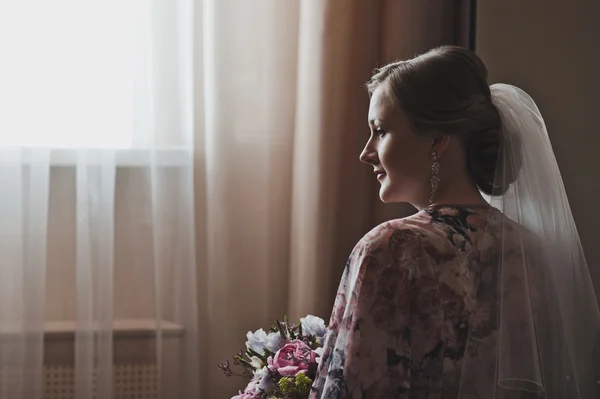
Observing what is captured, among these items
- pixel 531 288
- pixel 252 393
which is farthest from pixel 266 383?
pixel 531 288

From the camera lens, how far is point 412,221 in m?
1.32

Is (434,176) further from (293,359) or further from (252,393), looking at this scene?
(252,393)

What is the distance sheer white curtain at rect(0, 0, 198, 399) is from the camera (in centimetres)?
222

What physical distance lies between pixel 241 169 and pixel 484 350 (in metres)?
1.19

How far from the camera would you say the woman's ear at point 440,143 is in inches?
54.9

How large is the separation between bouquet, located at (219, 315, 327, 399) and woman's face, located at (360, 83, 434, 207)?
Result: 332 mm

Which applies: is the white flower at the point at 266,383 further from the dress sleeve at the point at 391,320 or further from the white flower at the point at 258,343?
the dress sleeve at the point at 391,320

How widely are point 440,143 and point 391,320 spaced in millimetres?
315

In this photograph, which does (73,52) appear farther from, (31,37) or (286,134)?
(286,134)

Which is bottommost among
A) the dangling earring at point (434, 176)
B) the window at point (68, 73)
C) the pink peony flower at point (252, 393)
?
the pink peony flower at point (252, 393)

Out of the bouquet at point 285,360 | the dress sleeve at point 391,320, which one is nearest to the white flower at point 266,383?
the bouquet at point 285,360

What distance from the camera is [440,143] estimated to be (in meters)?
1.40

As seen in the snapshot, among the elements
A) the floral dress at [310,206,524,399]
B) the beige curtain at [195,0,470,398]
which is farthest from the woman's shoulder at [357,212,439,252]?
the beige curtain at [195,0,470,398]

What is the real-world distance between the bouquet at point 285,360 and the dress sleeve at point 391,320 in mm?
270
